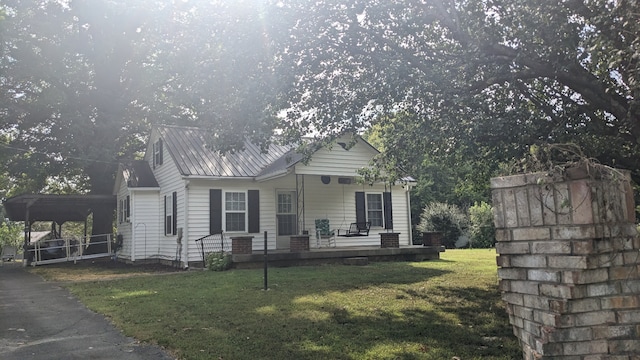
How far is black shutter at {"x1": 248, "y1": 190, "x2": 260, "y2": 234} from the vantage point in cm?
1722

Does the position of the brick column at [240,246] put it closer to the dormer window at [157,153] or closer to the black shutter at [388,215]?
the black shutter at [388,215]

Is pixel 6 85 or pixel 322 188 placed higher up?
pixel 6 85

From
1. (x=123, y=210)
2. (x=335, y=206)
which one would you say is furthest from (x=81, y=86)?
(x=335, y=206)

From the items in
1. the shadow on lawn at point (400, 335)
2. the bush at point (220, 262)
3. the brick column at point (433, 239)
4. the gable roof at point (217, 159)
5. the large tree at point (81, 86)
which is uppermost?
the large tree at point (81, 86)

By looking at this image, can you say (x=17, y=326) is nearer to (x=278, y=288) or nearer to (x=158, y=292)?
(x=158, y=292)

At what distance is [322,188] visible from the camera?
18344 millimetres

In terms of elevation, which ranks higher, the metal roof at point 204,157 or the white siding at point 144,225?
the metal roof at point 204,157

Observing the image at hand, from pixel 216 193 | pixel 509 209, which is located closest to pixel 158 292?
pixel 216 193

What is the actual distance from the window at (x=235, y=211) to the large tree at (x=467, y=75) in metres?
7.23

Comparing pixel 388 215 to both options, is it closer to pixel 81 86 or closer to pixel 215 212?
pixel 215 212

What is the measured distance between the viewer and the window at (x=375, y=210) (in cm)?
1898

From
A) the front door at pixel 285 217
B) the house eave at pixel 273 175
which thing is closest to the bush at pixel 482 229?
the front door at pixel 285 217

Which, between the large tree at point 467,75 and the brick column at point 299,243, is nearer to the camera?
the large tree at point 467,75

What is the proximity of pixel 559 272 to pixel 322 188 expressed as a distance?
1547 centimetres
